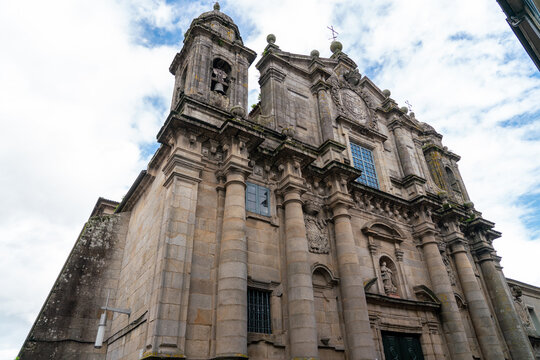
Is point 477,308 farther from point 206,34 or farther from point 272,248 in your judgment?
point 206,34

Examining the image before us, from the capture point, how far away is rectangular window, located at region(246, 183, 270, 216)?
12.0 meters

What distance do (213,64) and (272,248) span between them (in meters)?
8.34

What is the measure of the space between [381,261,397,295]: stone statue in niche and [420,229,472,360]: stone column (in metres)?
2.23

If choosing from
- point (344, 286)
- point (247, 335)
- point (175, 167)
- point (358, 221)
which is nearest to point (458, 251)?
point (358, 221)

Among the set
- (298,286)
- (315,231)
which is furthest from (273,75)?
(298,286)

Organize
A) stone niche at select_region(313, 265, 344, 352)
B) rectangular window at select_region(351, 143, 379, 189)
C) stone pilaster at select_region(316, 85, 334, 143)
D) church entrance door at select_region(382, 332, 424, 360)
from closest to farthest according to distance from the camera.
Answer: stone niche at select_region(313, 265, 344, 352) → church entrance door at select_region(382, 332, 424, 360) → stone pilaster at select_region(316, 85, 334, 143) → rectangular window at select_region(351, 143, 379, 189)

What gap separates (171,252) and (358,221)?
802 cm

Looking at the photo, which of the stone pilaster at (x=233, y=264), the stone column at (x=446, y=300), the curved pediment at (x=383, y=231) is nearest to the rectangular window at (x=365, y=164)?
the curved pediment at (x=383, y=231)

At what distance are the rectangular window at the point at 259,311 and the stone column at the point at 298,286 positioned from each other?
2.09 feet

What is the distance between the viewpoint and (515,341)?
1612 centimetres

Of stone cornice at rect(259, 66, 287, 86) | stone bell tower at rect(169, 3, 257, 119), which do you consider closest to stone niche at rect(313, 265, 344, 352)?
stone bell tower at rect(169, 3, 257, 119)

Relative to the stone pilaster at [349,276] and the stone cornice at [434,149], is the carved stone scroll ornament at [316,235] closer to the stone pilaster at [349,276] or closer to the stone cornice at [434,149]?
the stone pilaster at [349,276]

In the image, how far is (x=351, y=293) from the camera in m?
11.7

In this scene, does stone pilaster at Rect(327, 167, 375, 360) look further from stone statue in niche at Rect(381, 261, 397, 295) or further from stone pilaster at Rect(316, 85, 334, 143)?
stone pilaster at Rect(316, 85, 334, 143)
